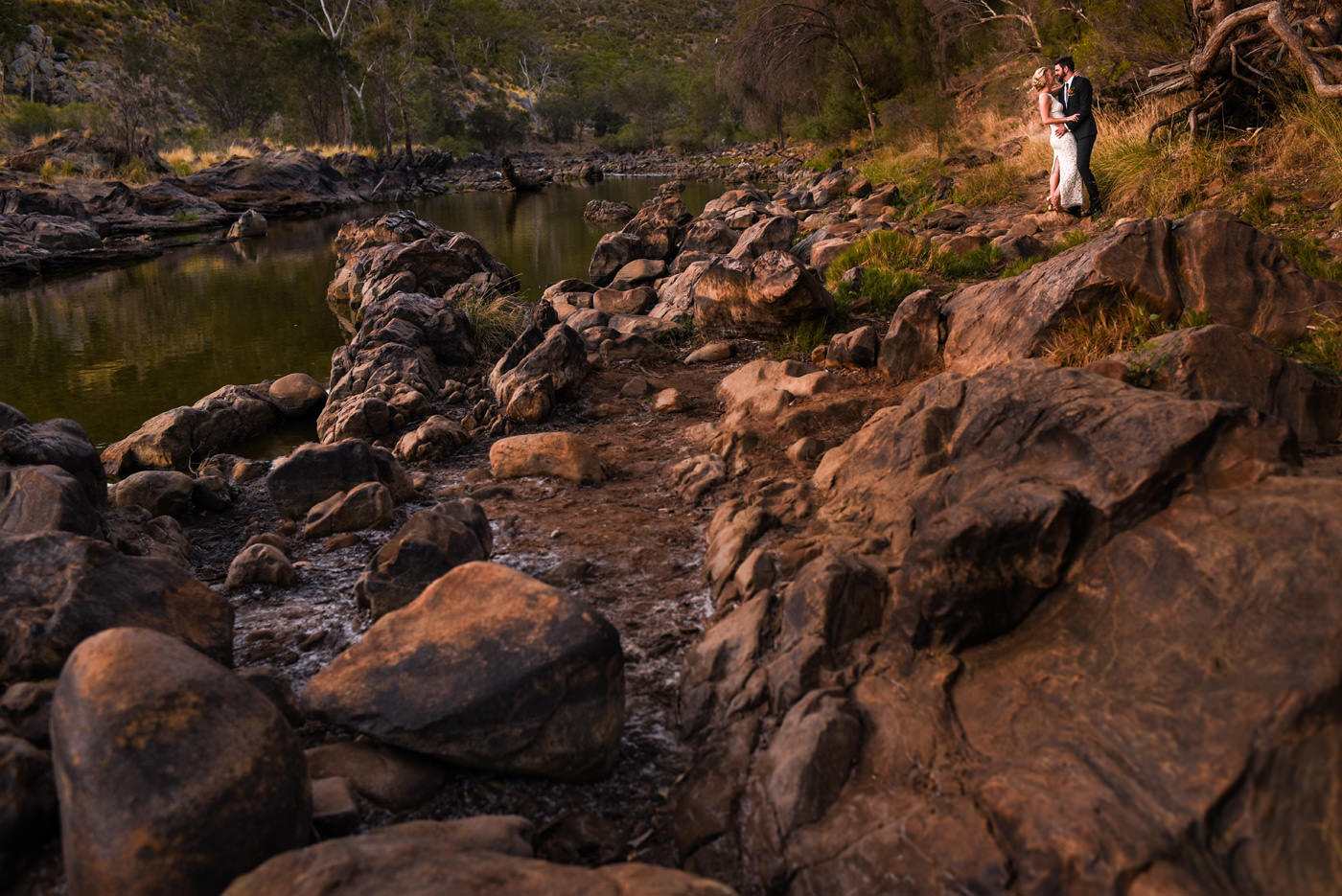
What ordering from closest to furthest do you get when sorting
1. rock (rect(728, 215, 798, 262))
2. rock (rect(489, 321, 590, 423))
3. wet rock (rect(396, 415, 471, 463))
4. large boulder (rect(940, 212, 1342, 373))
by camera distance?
large boulder (rect(940, 212, 1342, 373))
wet rock (rect(396, 415, 471, 463))
rock (rect(489, 321, 590, 423))
rock (rect(728, 215, 798, 262))

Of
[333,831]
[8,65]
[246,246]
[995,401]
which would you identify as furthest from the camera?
[8,65]

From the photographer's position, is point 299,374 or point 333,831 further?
point 299,374

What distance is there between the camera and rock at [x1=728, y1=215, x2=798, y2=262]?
12.9 meters

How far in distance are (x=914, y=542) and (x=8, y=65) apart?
59959mm

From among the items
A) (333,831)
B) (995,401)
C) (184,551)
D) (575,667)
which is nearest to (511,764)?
(575,667)

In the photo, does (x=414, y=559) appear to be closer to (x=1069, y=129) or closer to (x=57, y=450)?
(x=57, y=450)

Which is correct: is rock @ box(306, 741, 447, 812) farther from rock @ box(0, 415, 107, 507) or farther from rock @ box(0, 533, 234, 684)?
rock @ box(0, 415, 107, 507)

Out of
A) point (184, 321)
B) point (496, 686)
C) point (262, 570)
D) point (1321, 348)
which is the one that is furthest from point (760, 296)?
point (184, 321)

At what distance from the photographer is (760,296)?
8.92 meters

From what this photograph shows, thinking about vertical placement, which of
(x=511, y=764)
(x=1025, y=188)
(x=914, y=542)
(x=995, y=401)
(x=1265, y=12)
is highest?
(x=1265, y=12)

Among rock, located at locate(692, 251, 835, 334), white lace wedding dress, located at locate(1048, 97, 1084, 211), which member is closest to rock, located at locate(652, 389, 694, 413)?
rock, located at locate(692, 251, 835, 334)

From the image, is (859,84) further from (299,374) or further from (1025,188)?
(299,374)

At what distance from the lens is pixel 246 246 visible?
997 inches

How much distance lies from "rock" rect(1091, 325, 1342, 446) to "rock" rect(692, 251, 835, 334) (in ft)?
14.9
